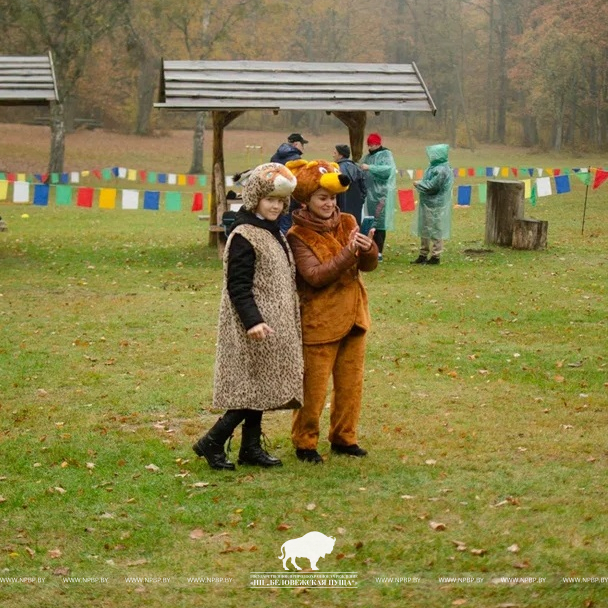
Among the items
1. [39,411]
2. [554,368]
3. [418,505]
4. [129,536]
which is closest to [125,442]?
[39,411]

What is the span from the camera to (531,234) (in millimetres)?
18016

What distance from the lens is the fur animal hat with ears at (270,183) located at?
20.8 ft

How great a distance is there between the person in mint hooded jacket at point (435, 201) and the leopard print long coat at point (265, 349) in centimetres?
1022

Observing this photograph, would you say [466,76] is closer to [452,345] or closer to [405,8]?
[405,8]

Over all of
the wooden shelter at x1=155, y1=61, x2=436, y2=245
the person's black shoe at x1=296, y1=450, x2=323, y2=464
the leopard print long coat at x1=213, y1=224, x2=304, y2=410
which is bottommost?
the person's black shoe at x1=296, y1=450, x2=323, y2=464

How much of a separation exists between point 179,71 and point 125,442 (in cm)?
1111

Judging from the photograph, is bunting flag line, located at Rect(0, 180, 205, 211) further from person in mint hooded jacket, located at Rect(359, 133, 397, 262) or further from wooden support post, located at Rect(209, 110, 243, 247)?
person in mint hooded jacket, located at Rect(359, 133, 397, 262)

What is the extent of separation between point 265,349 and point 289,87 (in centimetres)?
1194

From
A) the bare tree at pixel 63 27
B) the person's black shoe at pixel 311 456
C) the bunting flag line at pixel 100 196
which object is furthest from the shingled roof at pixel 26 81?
the bare tree at pixel 63 27

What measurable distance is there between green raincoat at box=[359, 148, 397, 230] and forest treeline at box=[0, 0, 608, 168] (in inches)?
863

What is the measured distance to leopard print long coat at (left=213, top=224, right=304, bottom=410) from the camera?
254 inches

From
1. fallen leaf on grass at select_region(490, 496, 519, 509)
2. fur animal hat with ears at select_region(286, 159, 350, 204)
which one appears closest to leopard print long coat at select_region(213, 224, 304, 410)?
fur animal hat with ears at select_region(286, 159, 350, 204)

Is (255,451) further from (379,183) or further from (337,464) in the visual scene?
(379,183)

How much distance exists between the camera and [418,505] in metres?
6.12
